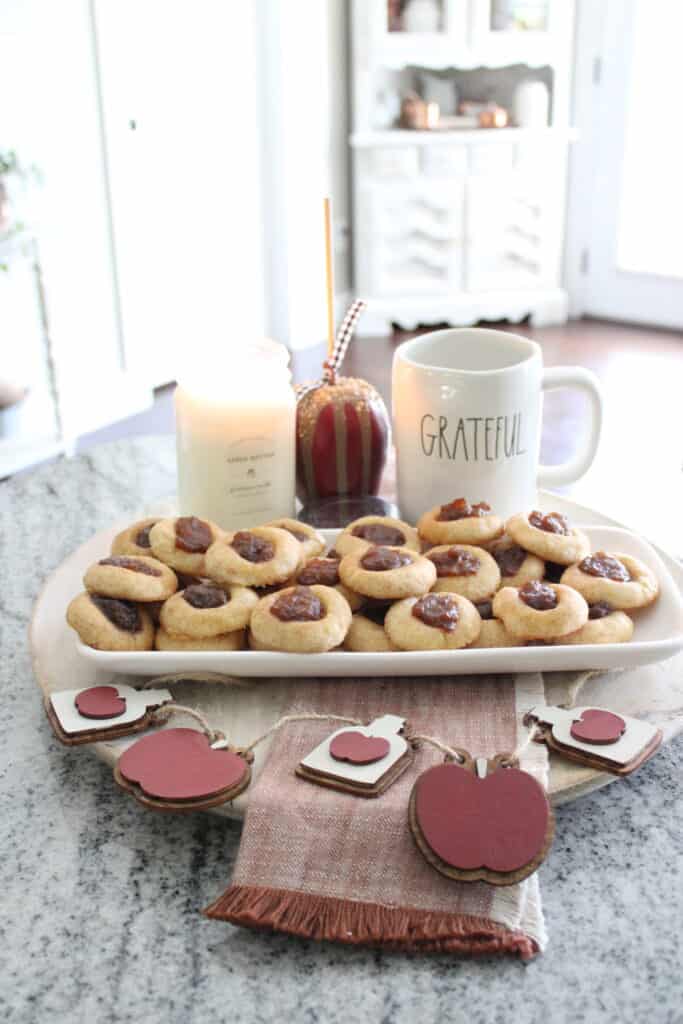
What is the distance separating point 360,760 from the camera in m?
0.68

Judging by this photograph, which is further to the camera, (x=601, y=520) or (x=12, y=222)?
(x=12, y=222)

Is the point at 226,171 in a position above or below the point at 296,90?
below

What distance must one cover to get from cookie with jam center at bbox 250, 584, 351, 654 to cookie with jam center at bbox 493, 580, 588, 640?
120 mm

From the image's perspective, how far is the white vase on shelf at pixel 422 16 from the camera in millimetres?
3479

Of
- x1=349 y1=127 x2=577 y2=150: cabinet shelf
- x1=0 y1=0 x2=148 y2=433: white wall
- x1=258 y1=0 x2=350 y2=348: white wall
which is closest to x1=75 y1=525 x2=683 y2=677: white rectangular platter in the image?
x1=0 y1=0 x2=148 y2=433: white wall

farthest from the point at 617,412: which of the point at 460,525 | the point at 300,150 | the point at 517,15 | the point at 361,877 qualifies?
the point at 361,877

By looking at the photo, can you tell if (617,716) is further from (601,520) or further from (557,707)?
(601,520)

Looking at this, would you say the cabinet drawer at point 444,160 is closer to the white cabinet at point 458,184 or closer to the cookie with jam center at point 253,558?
the white cabinet at point 458,184

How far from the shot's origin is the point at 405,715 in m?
0.75

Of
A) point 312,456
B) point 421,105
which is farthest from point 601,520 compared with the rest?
point 421,105

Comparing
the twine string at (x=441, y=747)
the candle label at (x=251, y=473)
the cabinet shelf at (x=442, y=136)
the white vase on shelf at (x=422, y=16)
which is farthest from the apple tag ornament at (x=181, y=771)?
the white vase on shelf at (x=422, y=16)

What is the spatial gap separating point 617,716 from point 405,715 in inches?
5.8

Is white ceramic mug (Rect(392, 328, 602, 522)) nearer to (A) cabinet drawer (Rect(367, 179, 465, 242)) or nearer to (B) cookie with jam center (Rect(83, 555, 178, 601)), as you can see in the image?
(B) cookie with jam center (Rect(83, 555, 178, 601))

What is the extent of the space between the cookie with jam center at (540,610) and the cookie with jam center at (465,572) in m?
0.02
